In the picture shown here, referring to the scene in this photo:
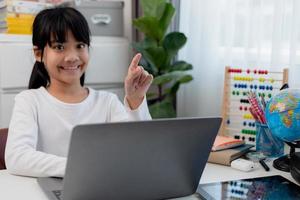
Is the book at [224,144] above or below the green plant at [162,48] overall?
below

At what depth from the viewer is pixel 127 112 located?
1.28 m

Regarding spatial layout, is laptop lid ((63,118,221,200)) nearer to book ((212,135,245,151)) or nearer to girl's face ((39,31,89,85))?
book ((212,135,245,151))

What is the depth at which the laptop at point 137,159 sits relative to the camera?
73cm

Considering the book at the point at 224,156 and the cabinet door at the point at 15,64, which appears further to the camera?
the cabinet door at the point at 15,64

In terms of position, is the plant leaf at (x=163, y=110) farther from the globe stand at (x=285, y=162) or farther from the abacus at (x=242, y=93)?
the globe stand at (x=285, y=162)

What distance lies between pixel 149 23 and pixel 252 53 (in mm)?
625

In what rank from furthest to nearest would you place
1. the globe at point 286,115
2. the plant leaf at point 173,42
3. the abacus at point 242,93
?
the plant leaf at point 173,42 < the abacus at point 242,93 < the globe at point 286,115

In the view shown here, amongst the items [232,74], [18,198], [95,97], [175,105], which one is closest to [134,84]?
[95,97]

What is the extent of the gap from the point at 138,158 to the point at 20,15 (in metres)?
1.66

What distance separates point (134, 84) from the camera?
121 centimetres

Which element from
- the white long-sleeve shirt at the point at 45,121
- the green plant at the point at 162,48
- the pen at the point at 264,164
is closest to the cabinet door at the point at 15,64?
the green plant at the point at 162,48

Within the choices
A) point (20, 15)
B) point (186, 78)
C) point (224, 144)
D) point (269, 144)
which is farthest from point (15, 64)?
point (269, 144)

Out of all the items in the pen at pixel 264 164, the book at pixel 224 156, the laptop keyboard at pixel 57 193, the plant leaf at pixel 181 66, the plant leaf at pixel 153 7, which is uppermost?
the plant leaf at pixel 153 7

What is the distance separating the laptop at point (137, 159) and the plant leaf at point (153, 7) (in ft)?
4.75
